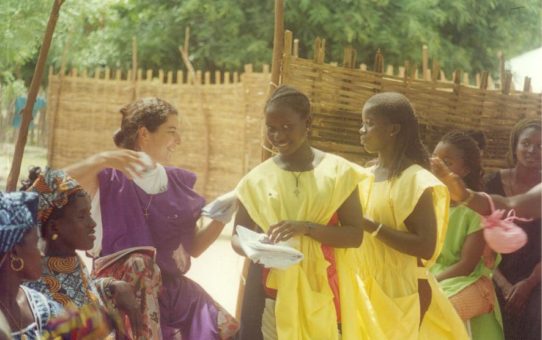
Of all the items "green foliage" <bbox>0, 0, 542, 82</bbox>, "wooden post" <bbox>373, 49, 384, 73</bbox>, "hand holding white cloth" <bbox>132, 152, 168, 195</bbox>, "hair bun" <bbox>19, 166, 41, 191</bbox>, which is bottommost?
"hand holding white cloth" <bbox>132, 152, 168, 195</bbox>

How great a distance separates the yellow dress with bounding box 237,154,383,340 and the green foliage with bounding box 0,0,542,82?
13009 mm

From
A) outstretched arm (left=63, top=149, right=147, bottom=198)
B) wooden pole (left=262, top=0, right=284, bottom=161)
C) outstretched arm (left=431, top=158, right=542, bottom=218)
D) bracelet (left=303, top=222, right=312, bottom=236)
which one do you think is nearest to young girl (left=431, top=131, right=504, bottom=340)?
outstretched arm (left=431, top=158, right=542, bottom=218)

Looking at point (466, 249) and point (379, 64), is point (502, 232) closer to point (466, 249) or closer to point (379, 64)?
point (466, 249)

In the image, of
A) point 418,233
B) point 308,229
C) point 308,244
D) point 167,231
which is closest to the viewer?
point 308,229

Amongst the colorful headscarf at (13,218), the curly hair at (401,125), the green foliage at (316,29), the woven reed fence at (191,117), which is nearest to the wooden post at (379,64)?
the curly hair at (401,125)

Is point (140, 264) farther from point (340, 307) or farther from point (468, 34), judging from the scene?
point (468, 34)

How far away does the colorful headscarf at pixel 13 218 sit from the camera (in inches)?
109

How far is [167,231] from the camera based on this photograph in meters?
4.23

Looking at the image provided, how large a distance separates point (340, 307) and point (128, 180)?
1.15 meters

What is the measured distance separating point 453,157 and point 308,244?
1.41 meters

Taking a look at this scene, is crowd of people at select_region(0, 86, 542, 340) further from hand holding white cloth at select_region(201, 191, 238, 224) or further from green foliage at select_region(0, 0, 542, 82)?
green foliage at select_region(0, 0, 542, 82)

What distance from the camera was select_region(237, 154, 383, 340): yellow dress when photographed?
3787mm

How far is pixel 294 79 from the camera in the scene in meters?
5.53

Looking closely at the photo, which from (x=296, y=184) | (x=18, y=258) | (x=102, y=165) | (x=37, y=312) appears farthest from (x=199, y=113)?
(x=18, y=258)
